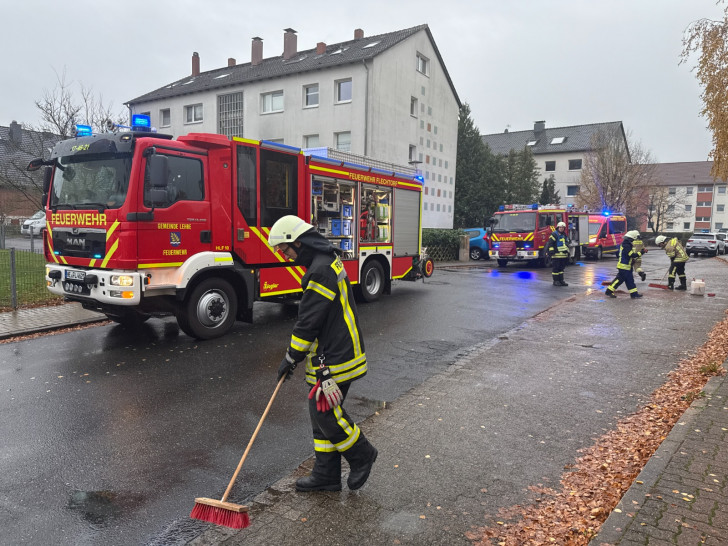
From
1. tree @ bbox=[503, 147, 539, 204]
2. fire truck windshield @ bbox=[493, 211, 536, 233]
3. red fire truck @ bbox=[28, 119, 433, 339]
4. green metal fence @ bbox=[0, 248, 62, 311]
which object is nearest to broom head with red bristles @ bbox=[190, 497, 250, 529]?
red fire truck @ bbox=[28, 119, 433, 339]

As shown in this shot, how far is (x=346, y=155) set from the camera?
10.4 meters

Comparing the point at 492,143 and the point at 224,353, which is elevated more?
the point at 492,143

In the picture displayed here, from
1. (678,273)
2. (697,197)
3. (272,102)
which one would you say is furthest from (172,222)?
(697,197)

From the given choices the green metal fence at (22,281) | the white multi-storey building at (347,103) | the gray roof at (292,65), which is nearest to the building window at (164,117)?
the white multi-storey building at (347,103)

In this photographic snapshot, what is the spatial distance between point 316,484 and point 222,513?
26.6 inches

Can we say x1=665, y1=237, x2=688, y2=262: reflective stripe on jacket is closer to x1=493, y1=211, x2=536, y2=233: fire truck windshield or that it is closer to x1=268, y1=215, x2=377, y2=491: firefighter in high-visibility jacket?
x1=493, y1=211, x2=536, y2=233: fire truck windshield

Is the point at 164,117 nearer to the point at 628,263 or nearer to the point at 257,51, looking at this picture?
the point at 257,51

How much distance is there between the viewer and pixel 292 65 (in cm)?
2898

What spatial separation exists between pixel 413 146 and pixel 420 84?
3462mm

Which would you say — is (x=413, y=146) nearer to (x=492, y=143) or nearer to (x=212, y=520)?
(x=212, y=520)

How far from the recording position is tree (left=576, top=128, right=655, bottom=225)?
4116 centimetres

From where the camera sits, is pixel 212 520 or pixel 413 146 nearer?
pixel 212 520

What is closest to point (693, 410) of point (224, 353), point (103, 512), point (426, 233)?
point (103, 512)

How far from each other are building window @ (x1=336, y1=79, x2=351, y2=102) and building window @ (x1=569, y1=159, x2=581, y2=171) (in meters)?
36.9
